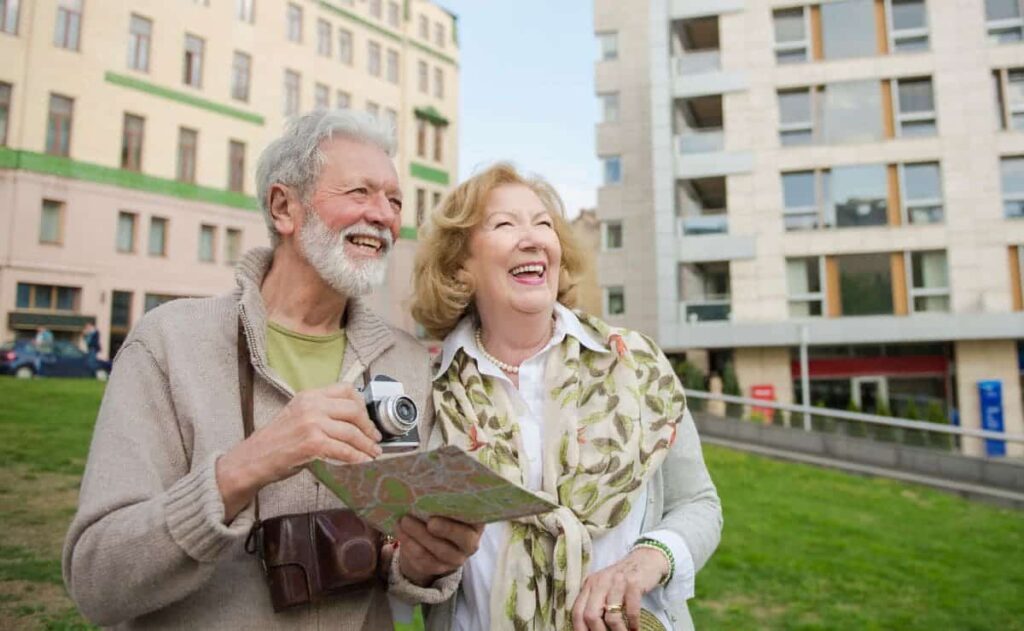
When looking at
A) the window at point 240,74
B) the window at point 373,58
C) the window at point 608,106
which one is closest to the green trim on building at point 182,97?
the window at point 240,74

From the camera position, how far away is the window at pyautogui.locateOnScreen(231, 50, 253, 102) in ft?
47.7

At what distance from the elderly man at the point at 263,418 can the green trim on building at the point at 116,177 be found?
6.05 m

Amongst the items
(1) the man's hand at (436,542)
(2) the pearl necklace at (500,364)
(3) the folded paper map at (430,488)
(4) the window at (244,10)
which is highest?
(4) the window at (244,10)

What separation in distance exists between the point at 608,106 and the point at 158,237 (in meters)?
16.0

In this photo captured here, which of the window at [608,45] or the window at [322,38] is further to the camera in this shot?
the window at [608,45]

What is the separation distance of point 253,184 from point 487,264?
2.54 ft

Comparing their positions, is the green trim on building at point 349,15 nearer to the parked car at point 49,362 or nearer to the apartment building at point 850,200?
the apartment building at point 850,200

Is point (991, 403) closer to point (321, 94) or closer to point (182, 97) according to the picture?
point (321, 94)

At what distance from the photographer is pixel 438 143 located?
18484 mm

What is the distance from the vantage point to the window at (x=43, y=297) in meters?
10.3

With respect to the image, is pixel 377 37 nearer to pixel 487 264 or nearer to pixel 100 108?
pixel 100 108

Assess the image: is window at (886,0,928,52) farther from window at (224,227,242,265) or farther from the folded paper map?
the folded paper map

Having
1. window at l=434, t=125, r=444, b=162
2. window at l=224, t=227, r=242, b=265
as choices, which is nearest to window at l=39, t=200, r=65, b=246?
window at l=224, t=227, r=242, b=265

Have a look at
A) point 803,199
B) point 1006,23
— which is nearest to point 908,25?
point 1006,23
